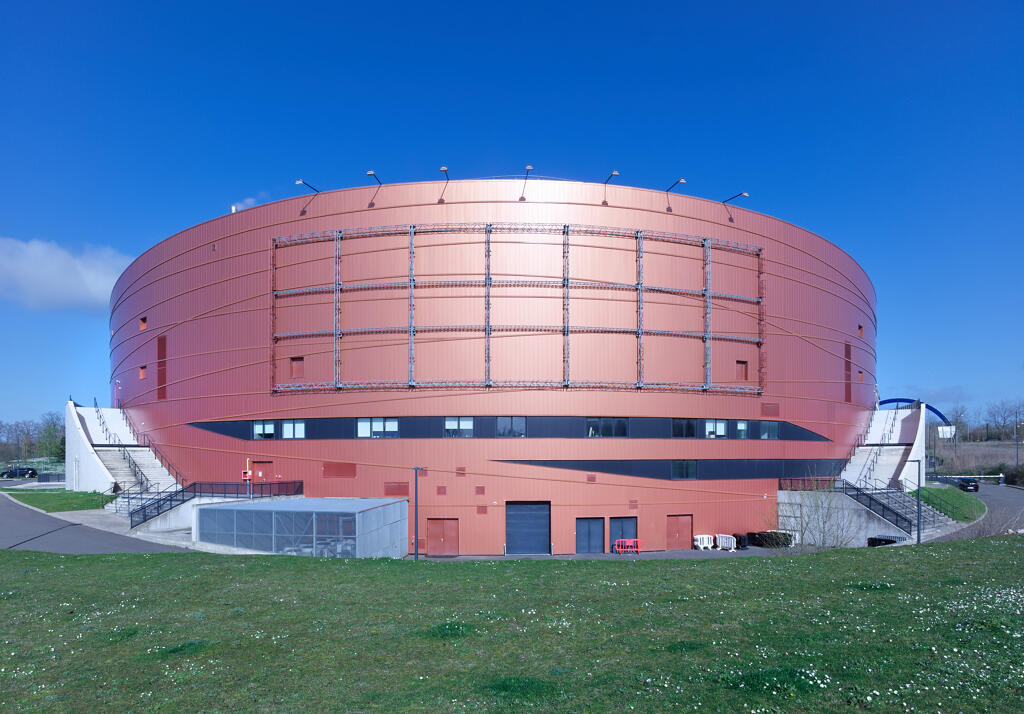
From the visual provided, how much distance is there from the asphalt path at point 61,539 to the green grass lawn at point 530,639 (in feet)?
42.4

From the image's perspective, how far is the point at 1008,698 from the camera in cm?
853

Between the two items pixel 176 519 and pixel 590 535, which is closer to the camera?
pixel 176 519

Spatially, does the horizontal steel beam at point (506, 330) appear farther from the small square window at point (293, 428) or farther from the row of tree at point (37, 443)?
the row of tree at point (37, 443)

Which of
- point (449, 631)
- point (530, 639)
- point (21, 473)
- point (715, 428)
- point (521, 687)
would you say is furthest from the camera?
point (21, 473)

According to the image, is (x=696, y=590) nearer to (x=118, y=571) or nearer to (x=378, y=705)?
(x=378, y=705)

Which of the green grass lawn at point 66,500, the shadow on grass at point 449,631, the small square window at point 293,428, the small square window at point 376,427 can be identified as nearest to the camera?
the shadow on grass at point 449,631

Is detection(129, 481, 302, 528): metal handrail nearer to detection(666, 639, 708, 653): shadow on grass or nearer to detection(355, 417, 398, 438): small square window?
detection(355, 417, 398, 438): small square window

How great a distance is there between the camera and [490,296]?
4203cm

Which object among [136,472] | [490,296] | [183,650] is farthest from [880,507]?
[136,472]

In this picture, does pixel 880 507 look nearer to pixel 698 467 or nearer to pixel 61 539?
pixel 698 467

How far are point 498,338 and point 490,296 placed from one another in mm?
2829

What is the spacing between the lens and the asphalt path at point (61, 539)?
3155 cm

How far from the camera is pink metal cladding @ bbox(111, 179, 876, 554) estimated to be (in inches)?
1639

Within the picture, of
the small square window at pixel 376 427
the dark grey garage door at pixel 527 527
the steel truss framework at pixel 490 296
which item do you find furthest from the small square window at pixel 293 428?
the dark grey garage door at pixel 527 527
